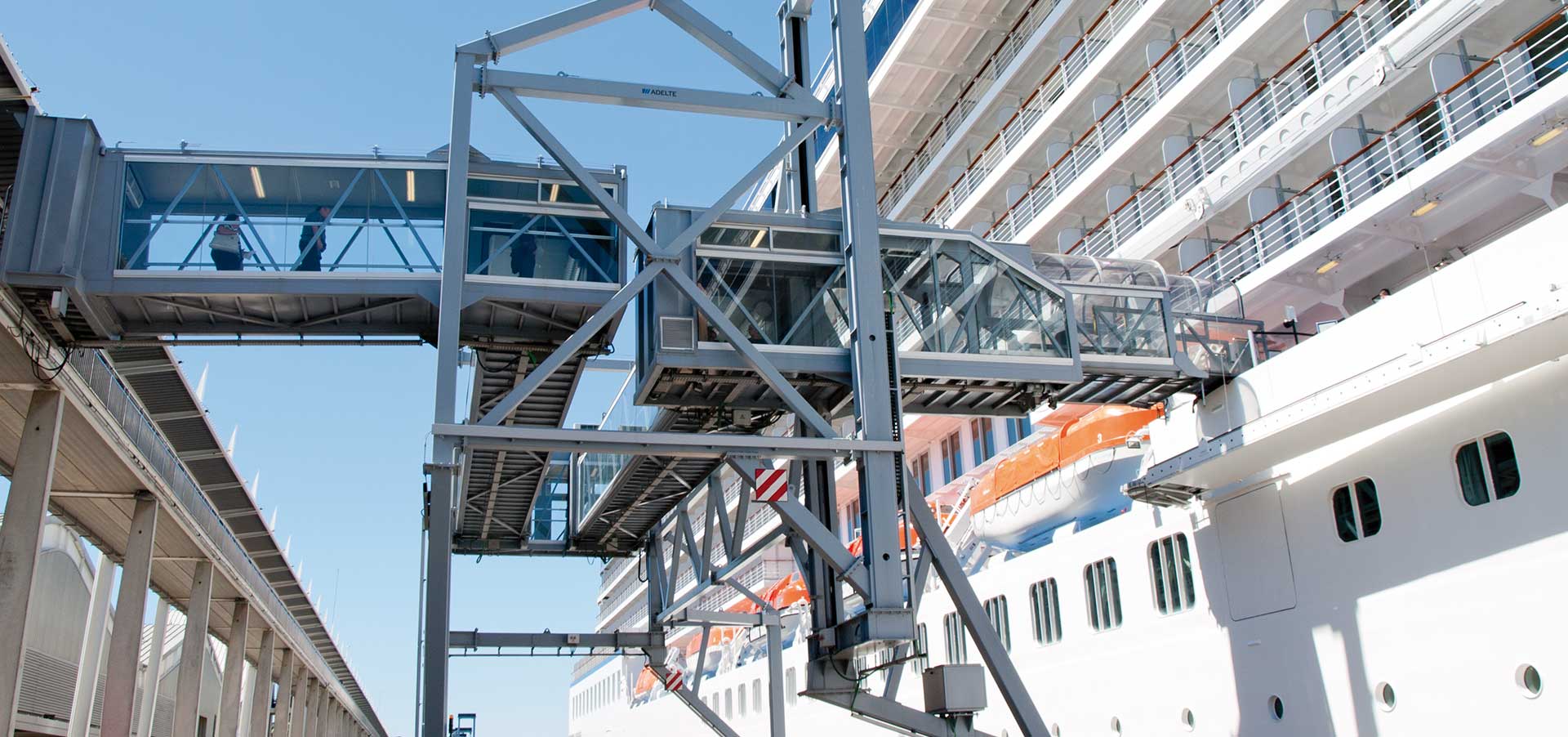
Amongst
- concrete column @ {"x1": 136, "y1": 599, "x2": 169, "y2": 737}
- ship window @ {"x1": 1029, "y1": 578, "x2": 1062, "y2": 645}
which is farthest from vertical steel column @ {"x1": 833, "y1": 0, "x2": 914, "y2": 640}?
concrete column @ {"x1": 136, "y1": 599, "x2": 169, "y2": 737}

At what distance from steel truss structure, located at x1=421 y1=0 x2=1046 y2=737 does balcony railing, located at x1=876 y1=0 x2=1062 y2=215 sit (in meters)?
12.5

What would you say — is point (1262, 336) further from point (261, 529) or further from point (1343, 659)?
point (261, 529)

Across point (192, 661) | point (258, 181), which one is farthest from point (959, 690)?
point (192, 661)

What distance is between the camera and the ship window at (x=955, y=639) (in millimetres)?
22609

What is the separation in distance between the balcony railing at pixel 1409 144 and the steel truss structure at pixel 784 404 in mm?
7164

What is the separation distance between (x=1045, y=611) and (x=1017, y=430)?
852cm

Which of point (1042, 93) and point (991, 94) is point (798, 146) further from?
point (991, 94)

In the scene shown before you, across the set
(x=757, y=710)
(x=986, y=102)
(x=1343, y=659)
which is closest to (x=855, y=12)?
(x=1343, y=659)

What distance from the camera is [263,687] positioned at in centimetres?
3622

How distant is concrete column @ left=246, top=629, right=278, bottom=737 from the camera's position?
35.3 metres

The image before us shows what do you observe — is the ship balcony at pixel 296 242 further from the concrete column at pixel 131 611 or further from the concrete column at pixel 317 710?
the concrete column at pixel 317 710

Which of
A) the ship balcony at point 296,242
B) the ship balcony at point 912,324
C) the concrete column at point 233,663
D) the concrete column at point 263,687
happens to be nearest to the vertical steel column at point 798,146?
the ship balcony at point 912,324

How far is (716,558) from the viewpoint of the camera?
43438 millimetres

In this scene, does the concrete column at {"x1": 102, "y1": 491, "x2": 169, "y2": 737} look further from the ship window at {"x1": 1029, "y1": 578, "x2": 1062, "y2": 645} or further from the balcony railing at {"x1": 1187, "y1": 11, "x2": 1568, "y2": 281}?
the balcony railing at {"x1": 1187, "y1": 11, "x2": 1568, "y2": 281}
